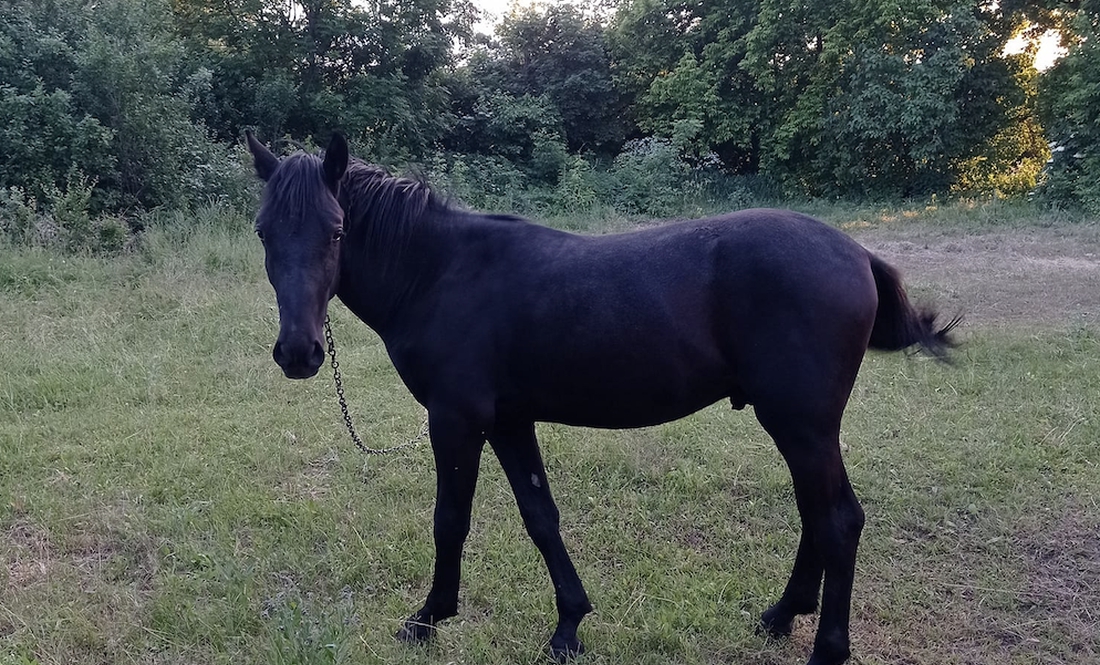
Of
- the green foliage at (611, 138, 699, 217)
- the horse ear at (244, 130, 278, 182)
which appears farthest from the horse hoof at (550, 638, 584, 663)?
the green foliage at (611, 138, 699, 217)

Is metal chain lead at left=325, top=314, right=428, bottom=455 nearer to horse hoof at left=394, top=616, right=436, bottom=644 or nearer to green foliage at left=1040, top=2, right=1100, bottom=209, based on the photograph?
horse hoof at left=394, top=616, right=436, bottom=644

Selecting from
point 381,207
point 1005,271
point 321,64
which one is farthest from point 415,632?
point 321,64

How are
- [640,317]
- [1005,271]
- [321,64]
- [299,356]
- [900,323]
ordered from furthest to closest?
[321,64], [1005,271], [900,323], [640,317], [299,356]

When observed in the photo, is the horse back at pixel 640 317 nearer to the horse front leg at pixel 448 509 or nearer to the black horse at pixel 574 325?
the black horse at pixel 574 325

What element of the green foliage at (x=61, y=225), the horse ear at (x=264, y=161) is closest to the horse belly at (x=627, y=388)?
the horse ear at (x=264, y=161)

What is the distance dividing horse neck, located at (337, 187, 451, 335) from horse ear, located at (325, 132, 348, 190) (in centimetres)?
22

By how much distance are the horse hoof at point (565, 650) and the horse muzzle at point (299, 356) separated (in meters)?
1.45

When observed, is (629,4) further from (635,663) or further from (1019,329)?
(635,663)

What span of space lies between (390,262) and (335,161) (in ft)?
1.51

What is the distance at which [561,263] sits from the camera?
2844 mm

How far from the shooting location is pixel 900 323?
→ 2938 millimetres

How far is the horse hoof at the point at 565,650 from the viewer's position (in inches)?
117

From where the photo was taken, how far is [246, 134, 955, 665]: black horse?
2615 millimetres

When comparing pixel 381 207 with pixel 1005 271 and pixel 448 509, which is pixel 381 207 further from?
pixel 1005 271
